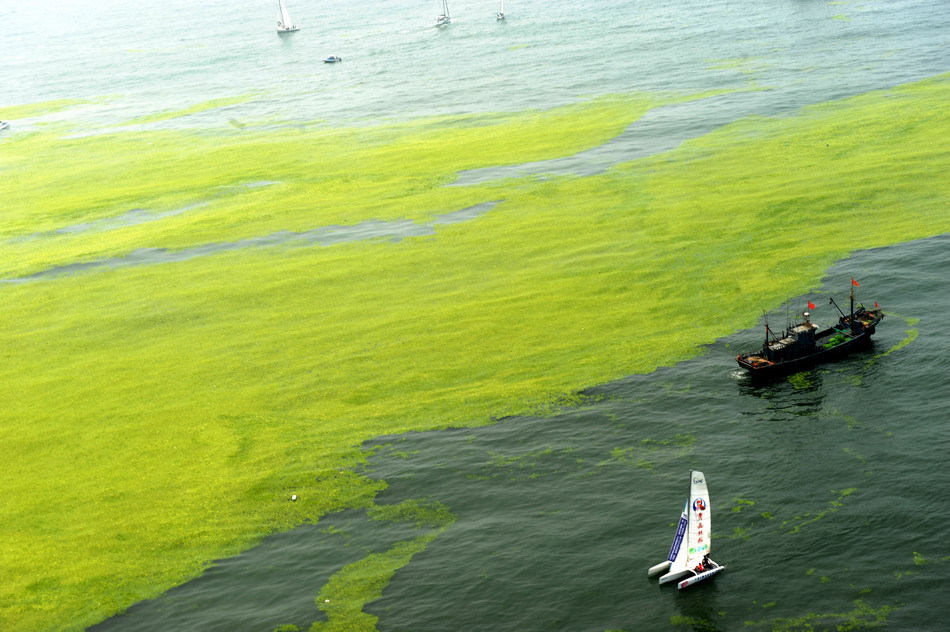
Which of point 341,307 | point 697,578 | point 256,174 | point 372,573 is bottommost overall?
point 697,578

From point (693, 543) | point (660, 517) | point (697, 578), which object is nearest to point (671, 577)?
point (697, 578)

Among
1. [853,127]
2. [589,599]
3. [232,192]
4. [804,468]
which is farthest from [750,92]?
[589,599]

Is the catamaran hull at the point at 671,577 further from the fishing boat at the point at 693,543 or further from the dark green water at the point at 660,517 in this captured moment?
the dark green water at the point at 660,517

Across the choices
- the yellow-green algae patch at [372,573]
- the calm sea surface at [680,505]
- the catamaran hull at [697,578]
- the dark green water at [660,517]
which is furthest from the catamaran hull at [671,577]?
the yellow-green algae patch at [372,573]

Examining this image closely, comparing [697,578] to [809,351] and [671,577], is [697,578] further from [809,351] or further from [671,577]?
[809,351]

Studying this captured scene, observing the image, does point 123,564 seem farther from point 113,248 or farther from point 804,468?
point 113,248

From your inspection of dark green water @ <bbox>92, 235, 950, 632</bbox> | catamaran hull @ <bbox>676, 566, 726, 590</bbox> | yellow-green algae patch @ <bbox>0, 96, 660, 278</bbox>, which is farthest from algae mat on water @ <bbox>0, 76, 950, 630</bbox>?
catamaran hull @ <bbox>676, 566, 726, 590</bbox>
